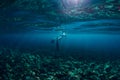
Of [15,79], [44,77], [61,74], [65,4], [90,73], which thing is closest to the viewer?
[15,79]

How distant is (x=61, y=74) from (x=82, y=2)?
20.9ft

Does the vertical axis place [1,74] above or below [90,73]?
above

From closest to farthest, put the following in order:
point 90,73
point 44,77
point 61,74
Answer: point 44,77, point 61,74, point 90,73

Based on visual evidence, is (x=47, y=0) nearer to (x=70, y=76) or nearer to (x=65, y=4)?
(x=65, y=4)

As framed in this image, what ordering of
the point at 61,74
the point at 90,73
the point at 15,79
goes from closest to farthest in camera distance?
the point at 15,79 → the point at 61,74 → the point at 90,73

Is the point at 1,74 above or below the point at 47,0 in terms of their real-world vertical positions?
below

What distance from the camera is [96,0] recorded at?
11703 millimetres

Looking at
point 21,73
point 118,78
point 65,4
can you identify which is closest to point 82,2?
point 65,4

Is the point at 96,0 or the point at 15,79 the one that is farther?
the point at 96,0

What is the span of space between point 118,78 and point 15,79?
777 centimetres

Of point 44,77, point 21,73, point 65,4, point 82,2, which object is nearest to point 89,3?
point 82,2

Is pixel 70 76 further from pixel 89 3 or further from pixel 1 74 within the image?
pixel 89 3

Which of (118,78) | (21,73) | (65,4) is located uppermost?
(65,4)

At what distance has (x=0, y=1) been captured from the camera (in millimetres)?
12648
